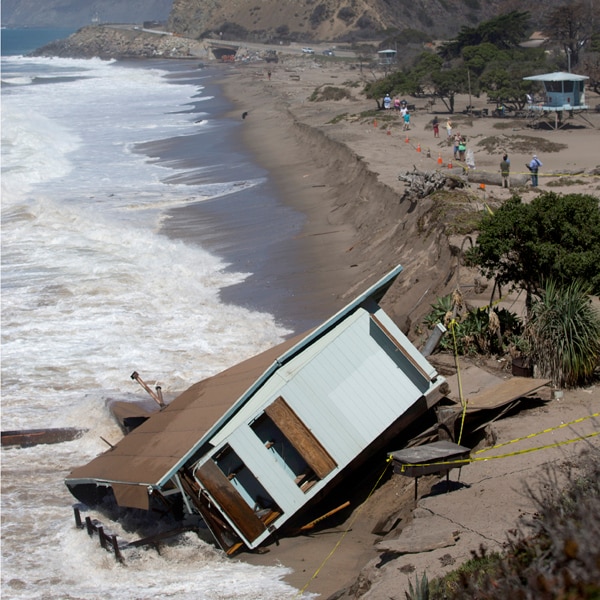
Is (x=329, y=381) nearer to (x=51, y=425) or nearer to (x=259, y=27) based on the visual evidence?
(x=51, y=425)

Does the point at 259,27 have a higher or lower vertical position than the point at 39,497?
higher

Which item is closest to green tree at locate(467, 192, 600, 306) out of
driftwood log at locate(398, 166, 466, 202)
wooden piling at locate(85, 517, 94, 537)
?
wooden piling at locate(85, 517, 94, 537)

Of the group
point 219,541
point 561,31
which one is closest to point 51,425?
point 219,541

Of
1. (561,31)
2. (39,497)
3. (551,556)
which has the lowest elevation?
(39,497)

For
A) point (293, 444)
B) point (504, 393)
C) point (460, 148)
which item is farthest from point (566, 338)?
point (460, 148)

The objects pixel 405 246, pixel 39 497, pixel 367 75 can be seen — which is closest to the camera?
pixel 39 497

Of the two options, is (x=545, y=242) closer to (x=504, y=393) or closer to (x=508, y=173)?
(x=504, y=393)

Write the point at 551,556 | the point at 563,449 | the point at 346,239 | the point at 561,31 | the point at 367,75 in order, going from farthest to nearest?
the point at 367,75 → the point at 561,31 → the point at 346,239 → the point at 563,449 → the point at 551,556

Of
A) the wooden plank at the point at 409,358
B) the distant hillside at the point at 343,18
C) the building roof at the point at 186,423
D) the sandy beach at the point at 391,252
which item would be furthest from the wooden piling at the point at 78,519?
the distant hillside at the point at 343,18

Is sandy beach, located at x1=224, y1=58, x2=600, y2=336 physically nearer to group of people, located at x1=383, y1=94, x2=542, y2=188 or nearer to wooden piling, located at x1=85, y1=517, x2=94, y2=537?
group of people, located at x1=383, y1=94, x2=542, y2=188
